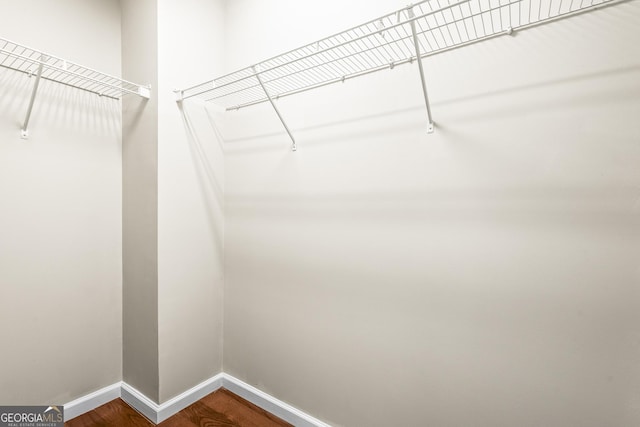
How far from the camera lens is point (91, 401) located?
1643 mm

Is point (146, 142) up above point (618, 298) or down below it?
above

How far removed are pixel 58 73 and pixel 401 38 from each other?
1.68m

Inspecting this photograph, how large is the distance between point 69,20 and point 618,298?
264 centimetres

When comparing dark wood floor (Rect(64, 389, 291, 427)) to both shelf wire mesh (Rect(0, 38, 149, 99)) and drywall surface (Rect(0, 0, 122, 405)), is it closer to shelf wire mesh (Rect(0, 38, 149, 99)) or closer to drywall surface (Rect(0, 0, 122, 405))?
drywall surface (Rect(0, 0, 122, 405))

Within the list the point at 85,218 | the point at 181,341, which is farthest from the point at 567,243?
the point at 85,218

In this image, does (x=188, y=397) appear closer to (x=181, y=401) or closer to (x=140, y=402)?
(x=181, y=401)

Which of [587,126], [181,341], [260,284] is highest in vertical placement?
[587,126]

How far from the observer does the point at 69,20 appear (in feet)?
5.06

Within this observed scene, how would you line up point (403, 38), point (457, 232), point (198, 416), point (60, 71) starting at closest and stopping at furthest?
point (403, 38)
point (457, 232)
point (60, 71)
point (198, 416)

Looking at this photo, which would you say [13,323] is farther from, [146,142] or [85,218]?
[146,142]

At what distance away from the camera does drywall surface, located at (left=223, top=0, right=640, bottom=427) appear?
2.89ft

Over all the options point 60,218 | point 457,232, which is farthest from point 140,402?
point 457,232

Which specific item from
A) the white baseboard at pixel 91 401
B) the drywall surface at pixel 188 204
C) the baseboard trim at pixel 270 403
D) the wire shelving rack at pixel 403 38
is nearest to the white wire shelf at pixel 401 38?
the wire shelving rack at pixel 403 38

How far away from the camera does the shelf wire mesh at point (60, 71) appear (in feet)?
4.23
